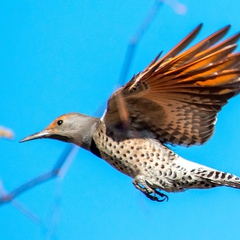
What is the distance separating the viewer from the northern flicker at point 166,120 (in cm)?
320

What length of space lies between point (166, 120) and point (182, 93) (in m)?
0.28

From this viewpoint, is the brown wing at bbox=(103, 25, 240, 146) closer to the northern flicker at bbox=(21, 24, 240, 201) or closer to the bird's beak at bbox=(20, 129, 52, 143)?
the northern flicker at bbox=(21, 24, 240, 201)

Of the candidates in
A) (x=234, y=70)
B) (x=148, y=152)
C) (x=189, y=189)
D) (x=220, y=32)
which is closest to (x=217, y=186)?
(x=189, y=189)

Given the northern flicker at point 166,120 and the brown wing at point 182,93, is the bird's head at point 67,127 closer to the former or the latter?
the northern flicker at point 166,120

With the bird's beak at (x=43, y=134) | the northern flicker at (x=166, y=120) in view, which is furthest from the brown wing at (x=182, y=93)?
the bird's beak at (x=43, y=134)

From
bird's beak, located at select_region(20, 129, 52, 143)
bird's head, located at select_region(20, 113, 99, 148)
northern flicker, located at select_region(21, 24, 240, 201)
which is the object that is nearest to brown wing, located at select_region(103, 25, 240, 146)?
northern flicker, located at select_region(21, 24, 240, 201)

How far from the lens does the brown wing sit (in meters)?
3.15

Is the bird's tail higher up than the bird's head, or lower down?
higher up

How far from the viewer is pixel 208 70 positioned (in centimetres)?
321

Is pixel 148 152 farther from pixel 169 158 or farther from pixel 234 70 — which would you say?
pixel 234 70

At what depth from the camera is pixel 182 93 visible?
11.0ft

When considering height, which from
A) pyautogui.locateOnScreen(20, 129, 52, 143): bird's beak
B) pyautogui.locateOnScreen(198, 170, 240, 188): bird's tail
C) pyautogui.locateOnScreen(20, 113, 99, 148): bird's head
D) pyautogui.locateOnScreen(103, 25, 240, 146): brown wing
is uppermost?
pyautogui.locateOnScreen(103, 25, 240, 146): brown wing

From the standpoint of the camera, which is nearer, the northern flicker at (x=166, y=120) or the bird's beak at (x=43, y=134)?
the northern flicker at (x=166, y=120)

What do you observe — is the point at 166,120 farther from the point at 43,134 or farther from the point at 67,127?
the point at 43,134
